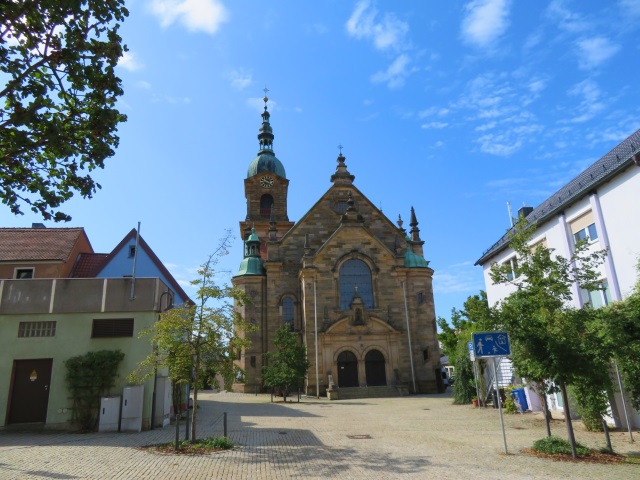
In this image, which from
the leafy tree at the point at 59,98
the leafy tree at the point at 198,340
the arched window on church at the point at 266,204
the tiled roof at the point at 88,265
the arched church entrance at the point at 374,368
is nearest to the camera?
the leafy tree at the point at 59,98

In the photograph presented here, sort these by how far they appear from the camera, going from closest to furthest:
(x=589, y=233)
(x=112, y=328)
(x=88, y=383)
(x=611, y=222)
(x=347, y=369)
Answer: (x=611, y=222)
(x=88, y=383)
(x=589, y=233)
(x=112, y=328)
(x=347, y=369)

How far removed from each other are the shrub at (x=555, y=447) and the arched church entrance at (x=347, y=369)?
23.2 metres

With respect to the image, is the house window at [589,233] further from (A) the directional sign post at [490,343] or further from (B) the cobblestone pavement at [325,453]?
(A) the directional sign post at [490,343]

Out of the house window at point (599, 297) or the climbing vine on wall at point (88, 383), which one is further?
the climbing vine on wall at point (88, 383)

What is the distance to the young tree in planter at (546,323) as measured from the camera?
11.3m

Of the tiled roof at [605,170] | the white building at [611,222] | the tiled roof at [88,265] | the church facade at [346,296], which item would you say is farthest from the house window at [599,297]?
the tiled roof at [88,265]

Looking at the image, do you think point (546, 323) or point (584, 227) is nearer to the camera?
point (546, 323)

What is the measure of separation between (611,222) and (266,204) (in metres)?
39.7

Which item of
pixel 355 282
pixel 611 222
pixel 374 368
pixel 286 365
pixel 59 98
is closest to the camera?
pixel 59 98

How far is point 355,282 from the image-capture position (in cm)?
3759

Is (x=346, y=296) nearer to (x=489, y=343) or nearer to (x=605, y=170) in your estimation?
(x=605, y=170)

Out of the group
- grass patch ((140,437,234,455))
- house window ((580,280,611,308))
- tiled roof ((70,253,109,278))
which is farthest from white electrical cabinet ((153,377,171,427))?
house window ((580,280,611,308))

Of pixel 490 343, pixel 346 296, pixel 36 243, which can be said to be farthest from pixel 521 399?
pixel 36 243

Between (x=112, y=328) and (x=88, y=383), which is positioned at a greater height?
(x=112, y=328)
